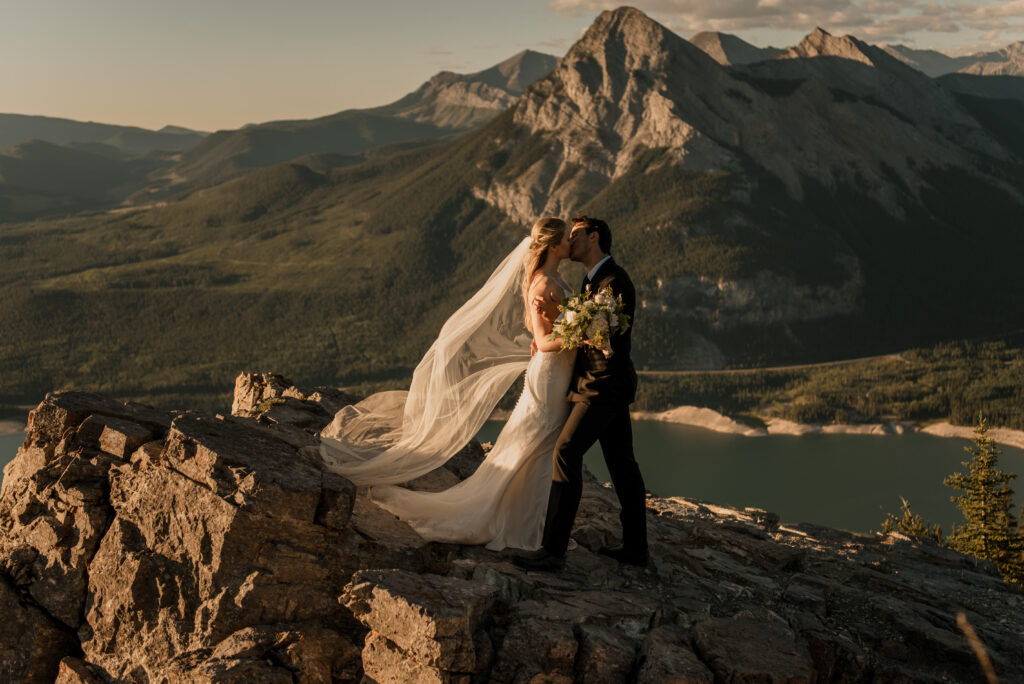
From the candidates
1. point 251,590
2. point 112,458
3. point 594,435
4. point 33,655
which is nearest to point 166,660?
point 251,590

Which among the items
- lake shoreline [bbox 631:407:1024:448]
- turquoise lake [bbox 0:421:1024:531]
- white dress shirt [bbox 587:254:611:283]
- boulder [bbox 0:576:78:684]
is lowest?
turquoise lake [bbox 0:421:1024:531]

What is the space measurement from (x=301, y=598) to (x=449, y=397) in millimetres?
3553

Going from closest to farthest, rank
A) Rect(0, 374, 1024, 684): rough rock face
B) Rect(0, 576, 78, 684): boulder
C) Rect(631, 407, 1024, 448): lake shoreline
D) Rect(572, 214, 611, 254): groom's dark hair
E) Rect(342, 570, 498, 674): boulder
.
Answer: Rect(342, 570, 498, 674): boulder → Rect(0, 374, 1024, 684): rough rock face → Rect(0, 576, 78, 684): boulder → Rect(572, 214, 611, 254): groom's dark hair → Rect(631, 407, 1024, 448): lake shoreline

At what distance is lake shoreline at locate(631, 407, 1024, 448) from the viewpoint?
170m

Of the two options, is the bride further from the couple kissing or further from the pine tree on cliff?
the pine tree on cliff

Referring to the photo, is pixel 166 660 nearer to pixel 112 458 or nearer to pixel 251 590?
pixel 251 590

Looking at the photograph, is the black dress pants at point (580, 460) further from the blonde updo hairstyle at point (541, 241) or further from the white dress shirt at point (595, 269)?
the blonde updo hairstyle at point (541, 241)

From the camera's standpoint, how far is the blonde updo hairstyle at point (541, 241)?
1048cm

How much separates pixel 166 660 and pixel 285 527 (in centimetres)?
175

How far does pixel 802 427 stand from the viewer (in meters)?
178

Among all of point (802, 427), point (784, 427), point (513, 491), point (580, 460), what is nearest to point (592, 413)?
point (580, 460)

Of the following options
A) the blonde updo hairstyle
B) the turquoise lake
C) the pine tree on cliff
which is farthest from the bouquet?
the turquoise lake

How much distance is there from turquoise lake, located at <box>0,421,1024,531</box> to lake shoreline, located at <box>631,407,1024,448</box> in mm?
2548

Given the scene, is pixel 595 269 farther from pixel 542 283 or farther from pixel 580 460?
pixel 580 460
